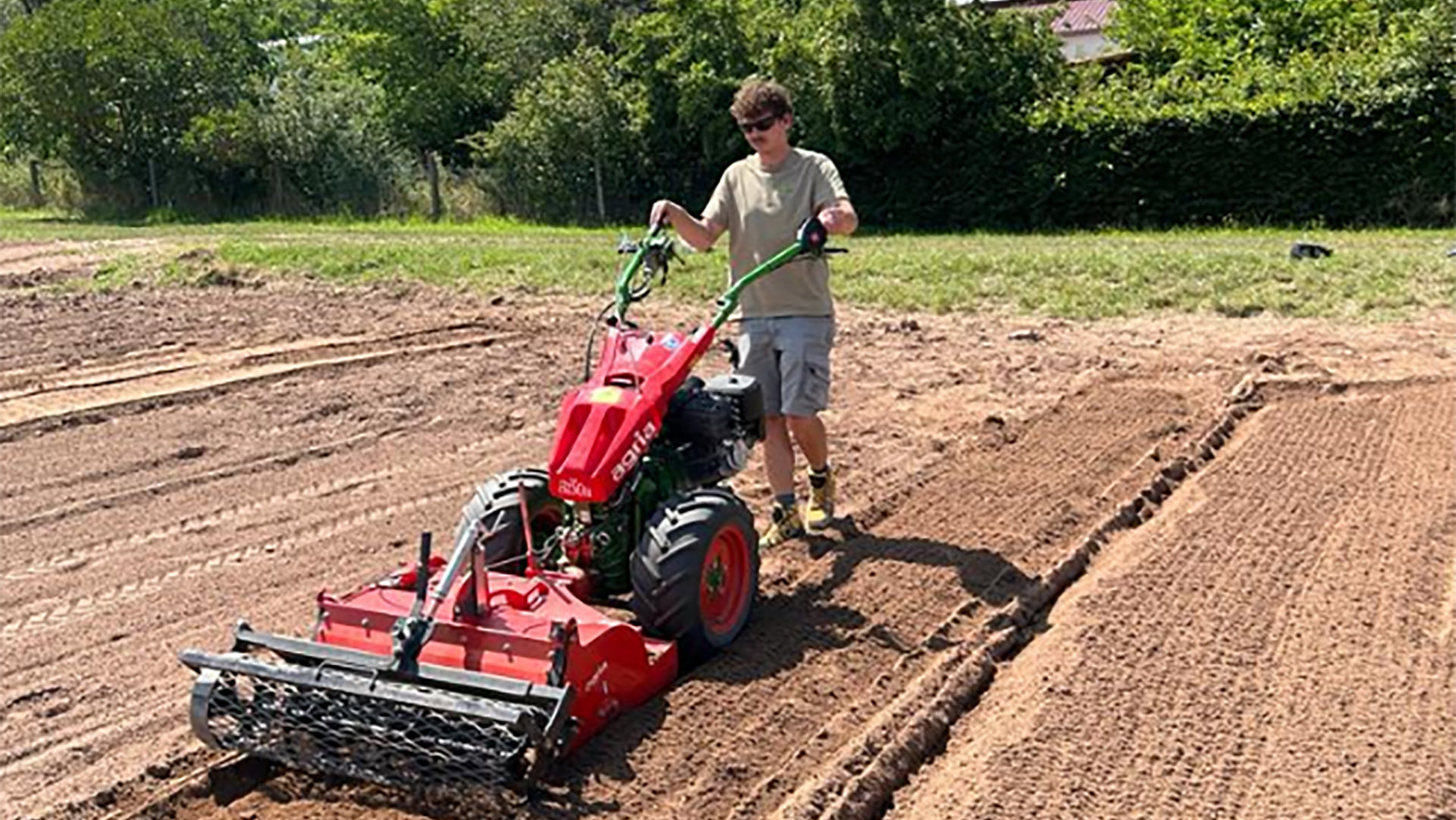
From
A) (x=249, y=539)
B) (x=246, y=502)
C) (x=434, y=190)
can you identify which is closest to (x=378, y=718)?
(x=249, y=539)

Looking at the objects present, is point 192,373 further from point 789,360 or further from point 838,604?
point 838,604

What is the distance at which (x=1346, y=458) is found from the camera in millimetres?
8781

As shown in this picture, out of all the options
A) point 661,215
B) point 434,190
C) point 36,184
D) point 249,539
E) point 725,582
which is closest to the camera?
point 725,582

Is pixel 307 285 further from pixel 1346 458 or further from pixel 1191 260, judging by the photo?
pixel 1346 458

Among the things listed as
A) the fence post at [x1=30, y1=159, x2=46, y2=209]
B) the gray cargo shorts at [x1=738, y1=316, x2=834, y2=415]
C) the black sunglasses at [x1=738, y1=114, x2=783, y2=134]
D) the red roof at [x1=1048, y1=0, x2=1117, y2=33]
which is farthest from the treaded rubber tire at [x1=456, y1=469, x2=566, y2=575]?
the red roof at [x1=1048, y1=0, x2=1117, y2=33]

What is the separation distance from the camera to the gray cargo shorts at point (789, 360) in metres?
7.16

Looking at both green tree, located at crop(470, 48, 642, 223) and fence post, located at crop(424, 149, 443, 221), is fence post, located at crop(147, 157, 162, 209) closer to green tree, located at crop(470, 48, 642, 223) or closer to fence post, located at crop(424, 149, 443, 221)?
fence post, located at crop(424, 149, 443, 221)

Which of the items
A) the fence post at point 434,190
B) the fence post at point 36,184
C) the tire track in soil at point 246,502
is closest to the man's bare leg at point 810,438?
the tire track in soil at point 246,502

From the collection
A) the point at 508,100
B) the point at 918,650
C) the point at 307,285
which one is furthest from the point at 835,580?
the point at 508,100

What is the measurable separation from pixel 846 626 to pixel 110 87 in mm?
31566

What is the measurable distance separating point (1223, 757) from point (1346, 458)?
4286 mm

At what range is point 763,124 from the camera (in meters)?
6.79

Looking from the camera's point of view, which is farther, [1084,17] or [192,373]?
[1084,17]

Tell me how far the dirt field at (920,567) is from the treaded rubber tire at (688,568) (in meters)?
0.16
